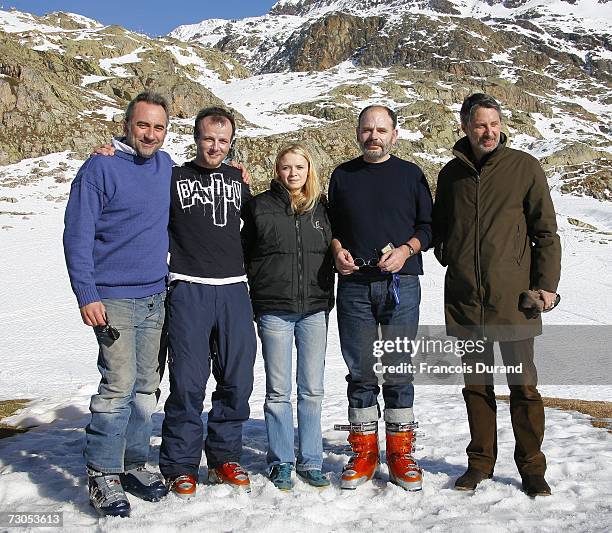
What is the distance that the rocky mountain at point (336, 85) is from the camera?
2101 inches

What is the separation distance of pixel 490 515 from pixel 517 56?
17331cm

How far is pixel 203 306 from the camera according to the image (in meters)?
4.28

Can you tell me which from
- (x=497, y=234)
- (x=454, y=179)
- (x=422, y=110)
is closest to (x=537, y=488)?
(x=497, y=234)

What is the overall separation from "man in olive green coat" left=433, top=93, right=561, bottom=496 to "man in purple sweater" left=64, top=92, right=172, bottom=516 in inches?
87.0

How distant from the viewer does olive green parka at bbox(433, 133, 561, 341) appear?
4219 mm

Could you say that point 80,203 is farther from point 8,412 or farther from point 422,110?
point 422,110

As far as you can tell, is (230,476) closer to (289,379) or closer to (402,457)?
(289,379)

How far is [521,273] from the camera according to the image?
429 centimetres

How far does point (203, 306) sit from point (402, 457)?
6.21 ft

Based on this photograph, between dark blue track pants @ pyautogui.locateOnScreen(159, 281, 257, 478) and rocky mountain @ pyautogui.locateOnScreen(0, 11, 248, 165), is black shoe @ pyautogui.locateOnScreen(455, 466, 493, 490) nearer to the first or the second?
dark blue track pants @ pyautogui.locateOnScreen(159, 281, 257, 478)

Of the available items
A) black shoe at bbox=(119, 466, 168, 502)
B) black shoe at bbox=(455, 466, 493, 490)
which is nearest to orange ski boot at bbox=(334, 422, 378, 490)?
black shoe at bbox=(455, 466, 493, 490)

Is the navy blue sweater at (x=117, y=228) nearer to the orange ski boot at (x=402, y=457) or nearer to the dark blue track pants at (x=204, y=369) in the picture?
the dark blue track pants at (x=204, y=369)

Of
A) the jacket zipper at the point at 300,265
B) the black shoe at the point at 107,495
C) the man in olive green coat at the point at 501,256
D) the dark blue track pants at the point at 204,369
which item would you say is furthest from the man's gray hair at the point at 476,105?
the black shoe at the point at 107,495

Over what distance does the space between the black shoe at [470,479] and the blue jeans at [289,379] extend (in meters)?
1.06
